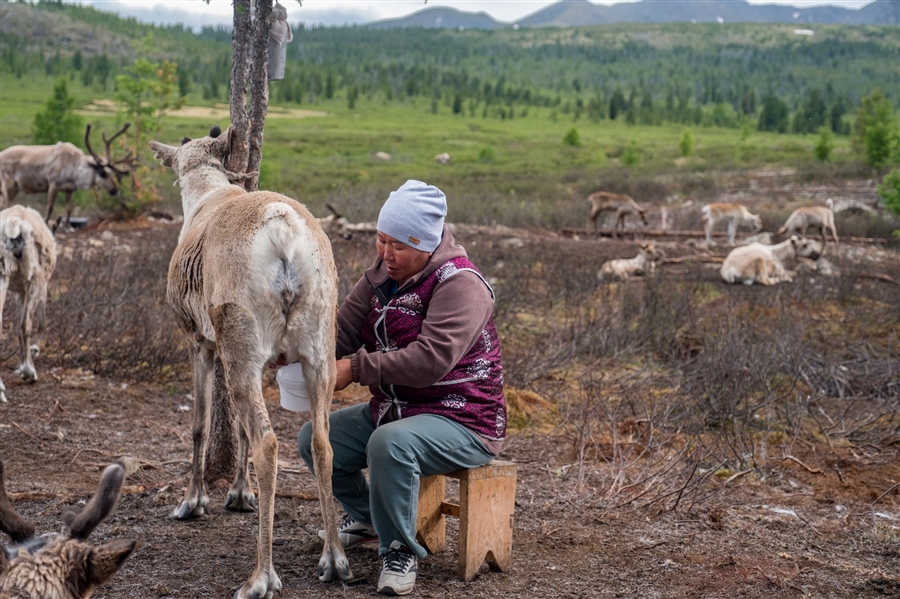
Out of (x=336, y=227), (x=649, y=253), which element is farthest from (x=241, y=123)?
(x=649, y=253)

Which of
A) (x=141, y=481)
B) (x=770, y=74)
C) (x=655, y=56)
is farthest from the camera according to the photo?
(x=655, y=56)

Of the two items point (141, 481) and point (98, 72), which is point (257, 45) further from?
point (98, 72)

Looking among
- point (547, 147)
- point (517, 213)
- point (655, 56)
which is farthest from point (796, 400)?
point (655, 56)

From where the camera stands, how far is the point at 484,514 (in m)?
4.02

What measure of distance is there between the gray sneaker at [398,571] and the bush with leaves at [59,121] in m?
23.8

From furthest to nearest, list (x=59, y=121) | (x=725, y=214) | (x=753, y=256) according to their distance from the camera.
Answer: (x=59, y=121)
(x=725, y=214)
(x=753, y=256)

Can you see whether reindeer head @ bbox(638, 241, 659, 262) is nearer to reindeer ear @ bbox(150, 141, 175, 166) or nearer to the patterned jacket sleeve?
reindeer ear @ bbox(150, 141, 175, 166)

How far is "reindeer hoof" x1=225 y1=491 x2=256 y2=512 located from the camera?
480cm

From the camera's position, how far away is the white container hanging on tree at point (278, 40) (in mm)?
5621

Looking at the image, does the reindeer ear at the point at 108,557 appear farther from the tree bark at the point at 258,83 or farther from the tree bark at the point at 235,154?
the tree bark at the point at 258,83

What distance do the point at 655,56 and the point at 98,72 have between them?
135177 millimetres

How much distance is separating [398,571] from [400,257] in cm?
136

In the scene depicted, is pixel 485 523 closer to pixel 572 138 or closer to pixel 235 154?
pixel 235 154

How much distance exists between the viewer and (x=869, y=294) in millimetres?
12820
